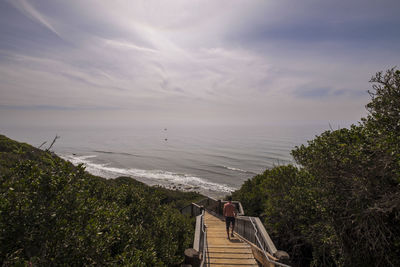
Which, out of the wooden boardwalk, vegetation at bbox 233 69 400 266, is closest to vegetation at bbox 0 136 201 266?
the wooden boardwalk

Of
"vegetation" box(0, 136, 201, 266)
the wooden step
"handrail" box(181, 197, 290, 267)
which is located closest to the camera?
"vegetation" box(0, 136, 201, 266)

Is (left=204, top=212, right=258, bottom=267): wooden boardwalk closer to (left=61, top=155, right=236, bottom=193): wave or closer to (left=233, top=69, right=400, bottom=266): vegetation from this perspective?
(left=233, top=69, right=400, bottom=266): vegetation

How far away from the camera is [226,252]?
7582mm

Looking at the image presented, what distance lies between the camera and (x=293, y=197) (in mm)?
10422

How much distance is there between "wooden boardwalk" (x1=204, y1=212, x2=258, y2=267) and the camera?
22.6 ft

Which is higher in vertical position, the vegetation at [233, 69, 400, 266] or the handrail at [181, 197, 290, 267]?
the vegetation at [233, 69, 400, 266]

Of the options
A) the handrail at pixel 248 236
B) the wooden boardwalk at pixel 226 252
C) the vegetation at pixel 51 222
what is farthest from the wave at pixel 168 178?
the vegetation at pixel 51 222

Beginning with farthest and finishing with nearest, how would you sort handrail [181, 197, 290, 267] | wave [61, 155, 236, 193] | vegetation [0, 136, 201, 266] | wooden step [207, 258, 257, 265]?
wave [61, 155, 236, 193] < wooden step [207, 258, 257, 265] < handrail [181, 197, 290, 267] < vegetation [0, 136, 201, 266]

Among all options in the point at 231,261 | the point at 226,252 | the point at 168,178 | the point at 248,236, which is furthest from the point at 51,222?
the point at 168,178

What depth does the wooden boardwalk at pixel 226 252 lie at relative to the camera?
6.88 meters

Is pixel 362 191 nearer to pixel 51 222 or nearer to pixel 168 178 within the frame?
pixel 51 222

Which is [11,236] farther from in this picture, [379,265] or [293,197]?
[293,197]

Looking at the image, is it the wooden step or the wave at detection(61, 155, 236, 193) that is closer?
the wooden step

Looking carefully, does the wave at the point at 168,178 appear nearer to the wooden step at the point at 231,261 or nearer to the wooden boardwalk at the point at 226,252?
the wooden boardwalk at the point at 226,252
